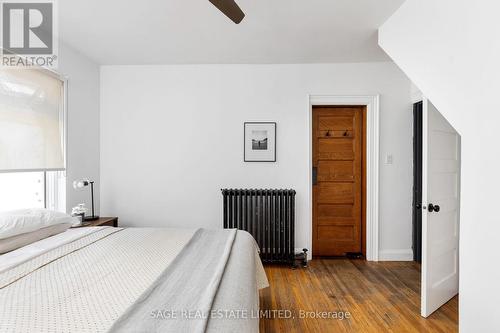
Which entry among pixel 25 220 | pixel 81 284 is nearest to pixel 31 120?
pixel 25 220

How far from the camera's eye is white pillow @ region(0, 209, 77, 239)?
158 cm

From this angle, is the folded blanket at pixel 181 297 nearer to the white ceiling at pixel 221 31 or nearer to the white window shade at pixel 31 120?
the white window shade at pixel 31 120

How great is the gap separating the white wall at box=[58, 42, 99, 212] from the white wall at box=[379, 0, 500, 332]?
3364 millimetres

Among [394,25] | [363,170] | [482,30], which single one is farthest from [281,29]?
[363,170]

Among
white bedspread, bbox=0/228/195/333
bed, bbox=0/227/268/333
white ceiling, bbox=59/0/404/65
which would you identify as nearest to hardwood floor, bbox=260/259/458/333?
bed, bbox=0/227/268/333

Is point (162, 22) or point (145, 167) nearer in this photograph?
point (162, 22)

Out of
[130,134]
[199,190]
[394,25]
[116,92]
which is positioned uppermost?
[394,25]

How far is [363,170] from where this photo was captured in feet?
10.8

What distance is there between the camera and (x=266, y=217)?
120 inches

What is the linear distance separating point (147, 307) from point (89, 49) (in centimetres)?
298

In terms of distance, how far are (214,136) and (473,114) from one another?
8.19 ft

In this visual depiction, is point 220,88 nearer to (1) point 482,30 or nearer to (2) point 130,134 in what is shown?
(2) point 130,134

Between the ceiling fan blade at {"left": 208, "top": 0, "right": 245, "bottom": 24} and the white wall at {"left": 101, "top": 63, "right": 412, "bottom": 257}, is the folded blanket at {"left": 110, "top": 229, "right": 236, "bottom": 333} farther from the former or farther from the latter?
the white wall at {"left": 101, "top": 63, "right": 412, "bottom": 257}

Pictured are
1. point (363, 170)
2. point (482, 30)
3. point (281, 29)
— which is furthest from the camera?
point (363, 170)
